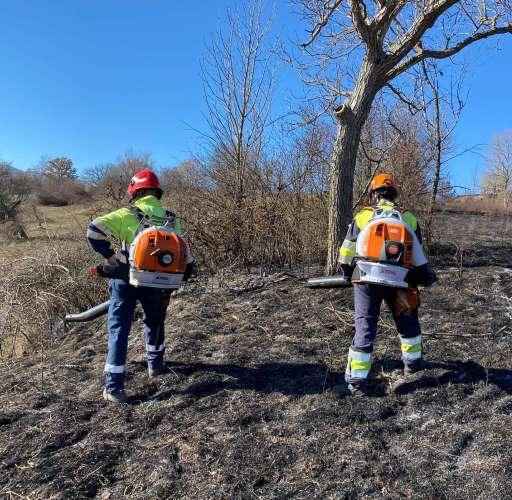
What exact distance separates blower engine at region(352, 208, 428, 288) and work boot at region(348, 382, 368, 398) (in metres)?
0.85

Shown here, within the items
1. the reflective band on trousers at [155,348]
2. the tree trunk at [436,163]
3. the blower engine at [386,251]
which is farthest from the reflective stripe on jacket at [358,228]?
the tree trunk at [436,163]

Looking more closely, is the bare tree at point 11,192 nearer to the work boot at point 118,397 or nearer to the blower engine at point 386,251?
the work boot at point 118,397

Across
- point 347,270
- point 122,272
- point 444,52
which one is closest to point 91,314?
point 122,272

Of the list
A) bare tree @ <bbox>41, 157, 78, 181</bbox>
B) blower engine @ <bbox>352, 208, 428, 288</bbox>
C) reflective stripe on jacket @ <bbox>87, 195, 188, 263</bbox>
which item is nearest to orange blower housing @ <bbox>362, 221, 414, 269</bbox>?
blower engine @ <bbox>352, 208, 428, 288</bbox>

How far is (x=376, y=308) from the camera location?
3947 mm

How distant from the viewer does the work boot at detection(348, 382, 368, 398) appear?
3.84 m

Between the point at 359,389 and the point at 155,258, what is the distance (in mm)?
2002

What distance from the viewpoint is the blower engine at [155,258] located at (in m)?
Result: 3.90

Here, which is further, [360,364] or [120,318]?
[120,318]

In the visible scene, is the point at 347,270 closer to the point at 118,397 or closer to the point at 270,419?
the point at 270,419

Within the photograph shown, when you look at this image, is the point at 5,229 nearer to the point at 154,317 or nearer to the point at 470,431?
the point at 154,317

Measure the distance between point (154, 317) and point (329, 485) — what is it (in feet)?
7.34

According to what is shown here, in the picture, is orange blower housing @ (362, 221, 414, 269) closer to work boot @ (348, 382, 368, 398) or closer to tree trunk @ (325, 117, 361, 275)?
work boot @ (348, 382, 368, 398)

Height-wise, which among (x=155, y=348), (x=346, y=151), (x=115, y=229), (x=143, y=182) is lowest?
(x=155, y=348)
